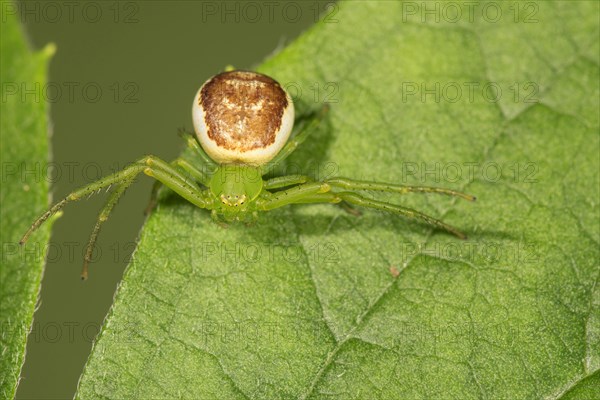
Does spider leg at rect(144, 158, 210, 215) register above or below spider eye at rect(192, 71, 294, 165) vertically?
below

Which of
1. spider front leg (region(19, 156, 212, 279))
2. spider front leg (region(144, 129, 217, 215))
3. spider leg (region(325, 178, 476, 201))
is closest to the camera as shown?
spider leg (region(325, 178, 476, 201))

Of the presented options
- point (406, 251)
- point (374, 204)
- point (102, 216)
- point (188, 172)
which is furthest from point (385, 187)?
point (102, 216)

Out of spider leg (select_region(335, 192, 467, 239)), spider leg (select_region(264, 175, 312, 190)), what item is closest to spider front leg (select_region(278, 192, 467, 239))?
spider leg (select_region(335, 192, 467, 239))

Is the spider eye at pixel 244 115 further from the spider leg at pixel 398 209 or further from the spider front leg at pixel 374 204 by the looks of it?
the spider leg at pixel 398 209

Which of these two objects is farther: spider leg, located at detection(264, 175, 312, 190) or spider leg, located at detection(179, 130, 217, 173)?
spider leg, located at detection(179, 130, 217, 173)

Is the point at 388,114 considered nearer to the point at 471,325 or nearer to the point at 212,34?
the point at 471,325

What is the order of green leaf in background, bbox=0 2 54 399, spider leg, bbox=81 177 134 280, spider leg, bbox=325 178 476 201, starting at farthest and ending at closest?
spider leg, bbox=81 177 134 280 < spider leg, bbox=325 178 476 201 < green leaf in background, bbox=0 2 54 399

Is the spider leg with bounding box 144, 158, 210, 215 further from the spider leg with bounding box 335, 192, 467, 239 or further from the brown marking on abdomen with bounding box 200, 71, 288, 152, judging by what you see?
the spider leg with bounding box 335, 192, 467, 239
